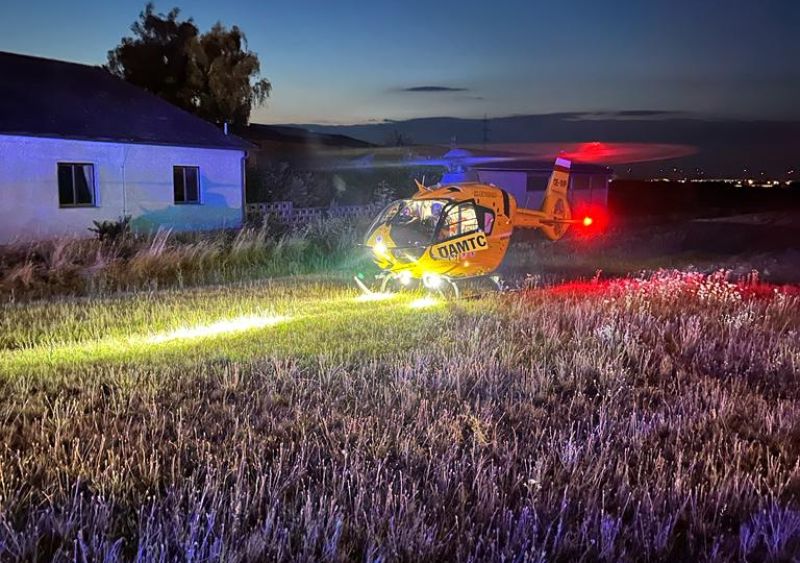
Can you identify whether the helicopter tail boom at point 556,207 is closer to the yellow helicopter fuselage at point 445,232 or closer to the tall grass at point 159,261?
the yellow helicopter fuselage at point 445,232

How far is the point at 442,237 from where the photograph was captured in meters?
13.9

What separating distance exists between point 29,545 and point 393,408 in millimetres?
3173

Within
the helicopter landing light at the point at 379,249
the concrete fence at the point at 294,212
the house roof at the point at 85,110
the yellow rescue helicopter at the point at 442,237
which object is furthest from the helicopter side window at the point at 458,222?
the house roof at the point at 85,110

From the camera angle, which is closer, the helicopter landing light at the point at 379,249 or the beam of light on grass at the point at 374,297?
the beam of light on grass at the point at 374,297

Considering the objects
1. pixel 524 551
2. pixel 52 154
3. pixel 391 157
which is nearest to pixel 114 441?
pixel 524 551

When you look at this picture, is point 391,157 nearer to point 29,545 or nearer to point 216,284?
point 216,284

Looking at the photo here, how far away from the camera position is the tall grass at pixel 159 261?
44.1 feet

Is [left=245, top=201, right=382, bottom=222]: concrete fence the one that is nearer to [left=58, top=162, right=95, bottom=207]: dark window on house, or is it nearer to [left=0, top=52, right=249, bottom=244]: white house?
[left=0, top=52, right=249, bottom=244]: white house

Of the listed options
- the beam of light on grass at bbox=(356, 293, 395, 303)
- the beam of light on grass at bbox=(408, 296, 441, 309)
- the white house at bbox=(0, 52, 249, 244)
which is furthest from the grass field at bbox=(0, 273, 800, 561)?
the white house at bbox=(0, 52, 249, 244)

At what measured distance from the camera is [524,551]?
12.8 ft

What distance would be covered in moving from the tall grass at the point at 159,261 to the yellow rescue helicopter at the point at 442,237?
10.1 ft

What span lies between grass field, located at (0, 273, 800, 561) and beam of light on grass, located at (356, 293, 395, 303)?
2350 millimetres

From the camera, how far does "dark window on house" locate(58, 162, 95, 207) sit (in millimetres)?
20672

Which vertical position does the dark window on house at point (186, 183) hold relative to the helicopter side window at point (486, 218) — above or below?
above
